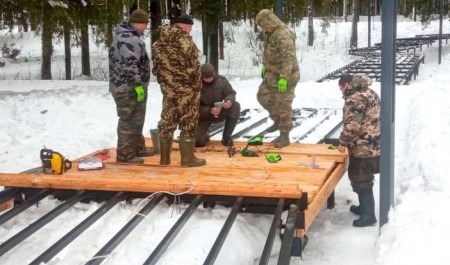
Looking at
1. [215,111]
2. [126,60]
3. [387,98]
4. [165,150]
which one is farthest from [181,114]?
[387,98]

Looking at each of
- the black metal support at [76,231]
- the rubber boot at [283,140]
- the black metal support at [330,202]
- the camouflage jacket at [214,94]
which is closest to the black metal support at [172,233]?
the black metal support at [76,231]

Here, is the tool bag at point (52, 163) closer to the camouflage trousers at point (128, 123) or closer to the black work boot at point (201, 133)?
the camouflage trousers at point (128, 123)

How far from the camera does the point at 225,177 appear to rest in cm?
572

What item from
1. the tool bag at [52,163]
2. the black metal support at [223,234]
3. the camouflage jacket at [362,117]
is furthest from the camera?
the tool bag at [52,163]

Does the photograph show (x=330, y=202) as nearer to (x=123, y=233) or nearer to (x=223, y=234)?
(x=223, y=234)

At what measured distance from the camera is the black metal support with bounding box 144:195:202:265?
4.02m

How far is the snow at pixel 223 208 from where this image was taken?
4.48 m

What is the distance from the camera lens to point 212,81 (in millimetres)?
7059

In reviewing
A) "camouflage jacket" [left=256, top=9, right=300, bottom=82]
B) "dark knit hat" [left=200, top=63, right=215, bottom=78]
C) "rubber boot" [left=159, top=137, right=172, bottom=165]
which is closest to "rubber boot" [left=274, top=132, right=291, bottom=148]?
"camouflage jacket" [left=256, top=9, right=300, bottom=82]

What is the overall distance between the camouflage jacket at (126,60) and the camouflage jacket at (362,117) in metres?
2.24

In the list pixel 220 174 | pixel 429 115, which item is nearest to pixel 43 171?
pixel 220 174

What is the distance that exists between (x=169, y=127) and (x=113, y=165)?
0.83 metres

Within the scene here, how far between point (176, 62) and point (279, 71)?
1.82 meters

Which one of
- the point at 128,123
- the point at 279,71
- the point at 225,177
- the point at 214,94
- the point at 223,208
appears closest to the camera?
the point at 223,208
